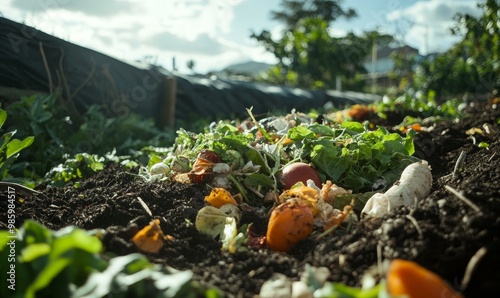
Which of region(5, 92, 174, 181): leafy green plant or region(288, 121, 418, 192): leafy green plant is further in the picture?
region(5, 92, 174, 181): leafy green plant

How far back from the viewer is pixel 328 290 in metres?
1.16

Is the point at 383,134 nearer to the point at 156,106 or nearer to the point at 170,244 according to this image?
the point at 170,244

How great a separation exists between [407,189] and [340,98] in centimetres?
1034

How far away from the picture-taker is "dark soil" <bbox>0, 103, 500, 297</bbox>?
147cm

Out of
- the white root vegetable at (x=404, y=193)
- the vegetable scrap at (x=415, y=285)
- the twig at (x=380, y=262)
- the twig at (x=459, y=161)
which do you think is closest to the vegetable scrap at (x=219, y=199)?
the white root vegetable at (x=404, y=193)

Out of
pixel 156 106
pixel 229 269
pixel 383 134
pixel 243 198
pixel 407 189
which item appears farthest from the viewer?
pixel 156 106

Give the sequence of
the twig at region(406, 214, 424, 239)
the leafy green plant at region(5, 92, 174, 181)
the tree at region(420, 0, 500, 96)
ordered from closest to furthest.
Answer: the twig at region(406, 214, 424, 239) → the leafy green plant at region(5, 92, 174, 181) → the tree at region(420, 0, 500, 96)

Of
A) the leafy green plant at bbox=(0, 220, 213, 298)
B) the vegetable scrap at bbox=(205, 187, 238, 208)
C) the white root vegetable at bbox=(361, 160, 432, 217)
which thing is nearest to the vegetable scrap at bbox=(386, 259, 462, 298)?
the leafy green plant at bbox=(0, 220, 213, 298)

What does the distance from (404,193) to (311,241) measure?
25.8 inches

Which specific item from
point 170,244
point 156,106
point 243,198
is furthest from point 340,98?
point 170,244

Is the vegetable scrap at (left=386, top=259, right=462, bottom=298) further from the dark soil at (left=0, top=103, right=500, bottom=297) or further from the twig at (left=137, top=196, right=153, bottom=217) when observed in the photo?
the twig at (left=137, top=196, right=153, bottom=217)

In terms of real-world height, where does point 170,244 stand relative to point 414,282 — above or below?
below

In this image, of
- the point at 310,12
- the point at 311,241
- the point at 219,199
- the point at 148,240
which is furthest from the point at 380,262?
the point at 310,12

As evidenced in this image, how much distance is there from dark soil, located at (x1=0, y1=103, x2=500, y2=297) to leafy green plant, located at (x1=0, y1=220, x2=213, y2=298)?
0.77 ft
